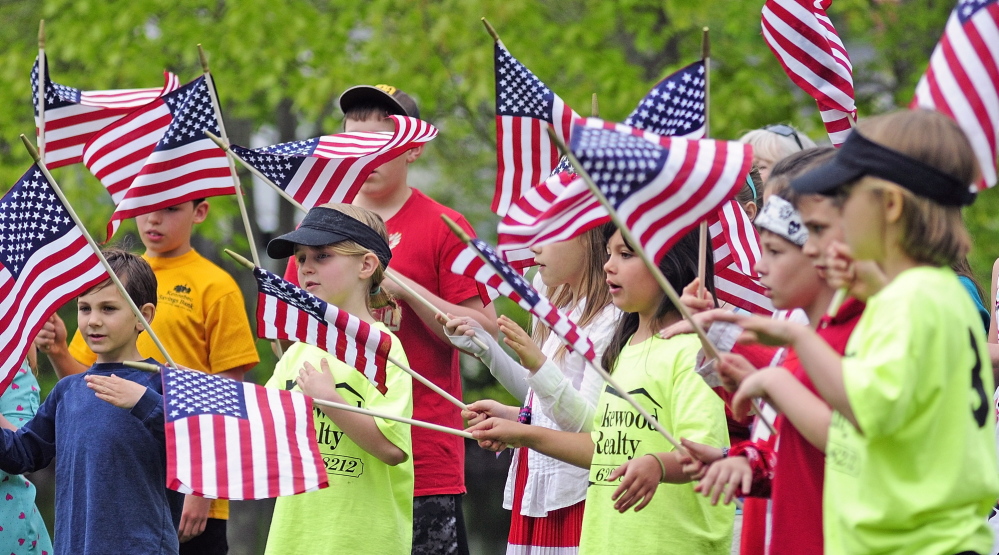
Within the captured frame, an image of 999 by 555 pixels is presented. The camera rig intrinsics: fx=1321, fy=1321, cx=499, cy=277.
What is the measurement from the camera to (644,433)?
404cm

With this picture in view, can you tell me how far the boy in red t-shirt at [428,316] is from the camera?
A: 16.8 ft

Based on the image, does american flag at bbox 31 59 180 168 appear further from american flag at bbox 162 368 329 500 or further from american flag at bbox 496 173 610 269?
american flag at bbox 496 173 610 269

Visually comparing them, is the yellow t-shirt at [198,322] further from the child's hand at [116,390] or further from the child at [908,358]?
the child at [908,358]

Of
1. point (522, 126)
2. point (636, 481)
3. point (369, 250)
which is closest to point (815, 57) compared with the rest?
point (522, 126)

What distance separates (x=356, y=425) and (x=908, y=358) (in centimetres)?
214

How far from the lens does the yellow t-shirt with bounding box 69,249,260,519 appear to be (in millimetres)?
5551

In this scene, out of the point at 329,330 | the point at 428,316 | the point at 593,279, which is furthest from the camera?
the point at 428,316

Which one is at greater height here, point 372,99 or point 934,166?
point 372,99

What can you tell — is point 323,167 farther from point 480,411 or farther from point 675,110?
point 675,110

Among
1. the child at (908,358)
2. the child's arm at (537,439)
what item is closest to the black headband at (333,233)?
the child's arm at (537,439)

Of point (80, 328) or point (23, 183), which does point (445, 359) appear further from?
point (23, 183)

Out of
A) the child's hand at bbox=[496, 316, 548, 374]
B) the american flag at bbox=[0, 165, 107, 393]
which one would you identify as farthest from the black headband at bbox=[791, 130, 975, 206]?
the american flag at bbox=[0, 165, 107, 393]

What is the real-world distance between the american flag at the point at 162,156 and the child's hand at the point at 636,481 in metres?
2.48

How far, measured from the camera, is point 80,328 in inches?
196
